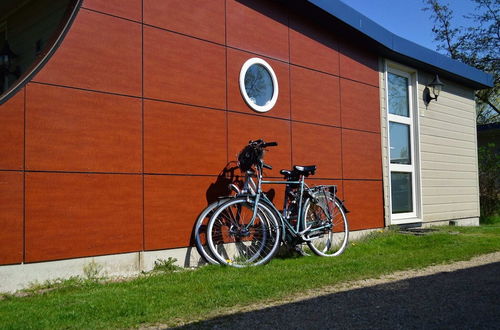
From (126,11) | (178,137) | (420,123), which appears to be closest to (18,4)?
(126,11)

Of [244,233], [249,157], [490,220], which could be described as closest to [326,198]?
[249,157]

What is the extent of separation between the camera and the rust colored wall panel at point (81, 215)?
4258 millimetres

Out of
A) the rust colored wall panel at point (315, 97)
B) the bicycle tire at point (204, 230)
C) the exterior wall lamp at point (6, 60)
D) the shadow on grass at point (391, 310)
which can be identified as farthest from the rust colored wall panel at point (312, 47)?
the exterior wall lamp at point (6, 60)

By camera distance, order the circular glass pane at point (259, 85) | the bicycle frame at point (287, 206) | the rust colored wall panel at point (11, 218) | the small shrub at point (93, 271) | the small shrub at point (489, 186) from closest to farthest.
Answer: the rust colored wall panel at point (11, 218) → the small shrub at point (93, 271) → the bicycle frame at point (287, 206) → the circular glass pane at point (259, 85) → the small shrub at point (489, 186)

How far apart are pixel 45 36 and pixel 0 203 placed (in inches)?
122

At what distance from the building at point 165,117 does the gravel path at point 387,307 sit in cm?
185

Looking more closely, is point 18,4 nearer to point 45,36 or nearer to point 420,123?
point 45,36

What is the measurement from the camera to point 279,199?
21.2 ft

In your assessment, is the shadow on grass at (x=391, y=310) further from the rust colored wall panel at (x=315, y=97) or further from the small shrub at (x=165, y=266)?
the rust colored wall panel at (x=315, y=97)

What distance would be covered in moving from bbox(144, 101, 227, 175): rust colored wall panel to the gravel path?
2067 mm

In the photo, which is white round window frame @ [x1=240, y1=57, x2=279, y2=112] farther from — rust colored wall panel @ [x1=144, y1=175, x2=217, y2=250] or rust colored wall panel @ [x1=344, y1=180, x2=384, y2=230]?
rust colored wall panel @ [x1=344, y1=180, x2=384, y2=230]

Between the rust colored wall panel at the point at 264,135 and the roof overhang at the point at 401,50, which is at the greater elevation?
the roof overhang at the point at 401,50

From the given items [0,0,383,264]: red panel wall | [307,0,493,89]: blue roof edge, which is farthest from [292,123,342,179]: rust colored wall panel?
[307,0,493,89]: blue roof edge

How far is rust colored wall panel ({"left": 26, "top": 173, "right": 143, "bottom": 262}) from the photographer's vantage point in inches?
168
